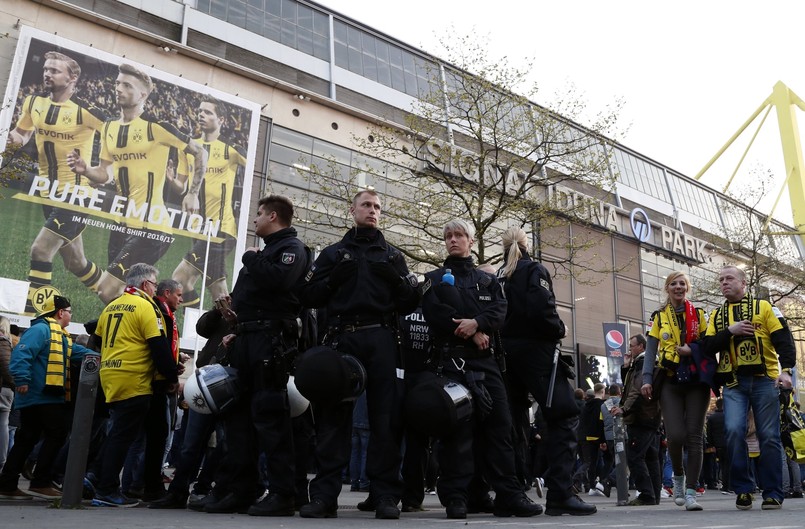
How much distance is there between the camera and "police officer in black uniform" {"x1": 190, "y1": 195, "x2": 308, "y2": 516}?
450cm

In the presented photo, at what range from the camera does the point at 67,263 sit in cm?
2105

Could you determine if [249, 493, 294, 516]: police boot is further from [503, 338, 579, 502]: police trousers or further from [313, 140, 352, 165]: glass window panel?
[313, 140, 352, 165]: glass window panel

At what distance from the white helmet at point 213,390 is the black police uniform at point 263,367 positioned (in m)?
0.08

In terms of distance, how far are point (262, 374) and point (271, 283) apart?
0.58 meters

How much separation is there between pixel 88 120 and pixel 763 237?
2427cm

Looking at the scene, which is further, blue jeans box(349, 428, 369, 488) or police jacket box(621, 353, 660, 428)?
blue jeans box(349, 428, 369, 488)

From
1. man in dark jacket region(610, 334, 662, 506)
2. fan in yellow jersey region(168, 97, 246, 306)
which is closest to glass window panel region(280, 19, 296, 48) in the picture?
fan in yellow jersey region(168, 97, 246, 306)

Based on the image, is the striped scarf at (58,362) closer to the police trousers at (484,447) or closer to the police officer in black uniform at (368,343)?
the police officer in black uniform at (368,343)

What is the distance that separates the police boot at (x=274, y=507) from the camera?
13.8 ft

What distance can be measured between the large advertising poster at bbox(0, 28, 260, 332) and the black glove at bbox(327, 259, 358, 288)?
55.9ft

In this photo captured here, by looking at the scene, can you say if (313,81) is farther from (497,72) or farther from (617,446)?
(617,446)

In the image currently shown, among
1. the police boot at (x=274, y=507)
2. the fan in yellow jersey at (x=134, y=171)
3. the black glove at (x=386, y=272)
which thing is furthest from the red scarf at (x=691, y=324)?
the fan in yellow jersey at (x=134, y=171)

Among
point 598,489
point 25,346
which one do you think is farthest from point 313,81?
point 25,346

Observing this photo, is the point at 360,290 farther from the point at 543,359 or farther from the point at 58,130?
the point at 58,130
